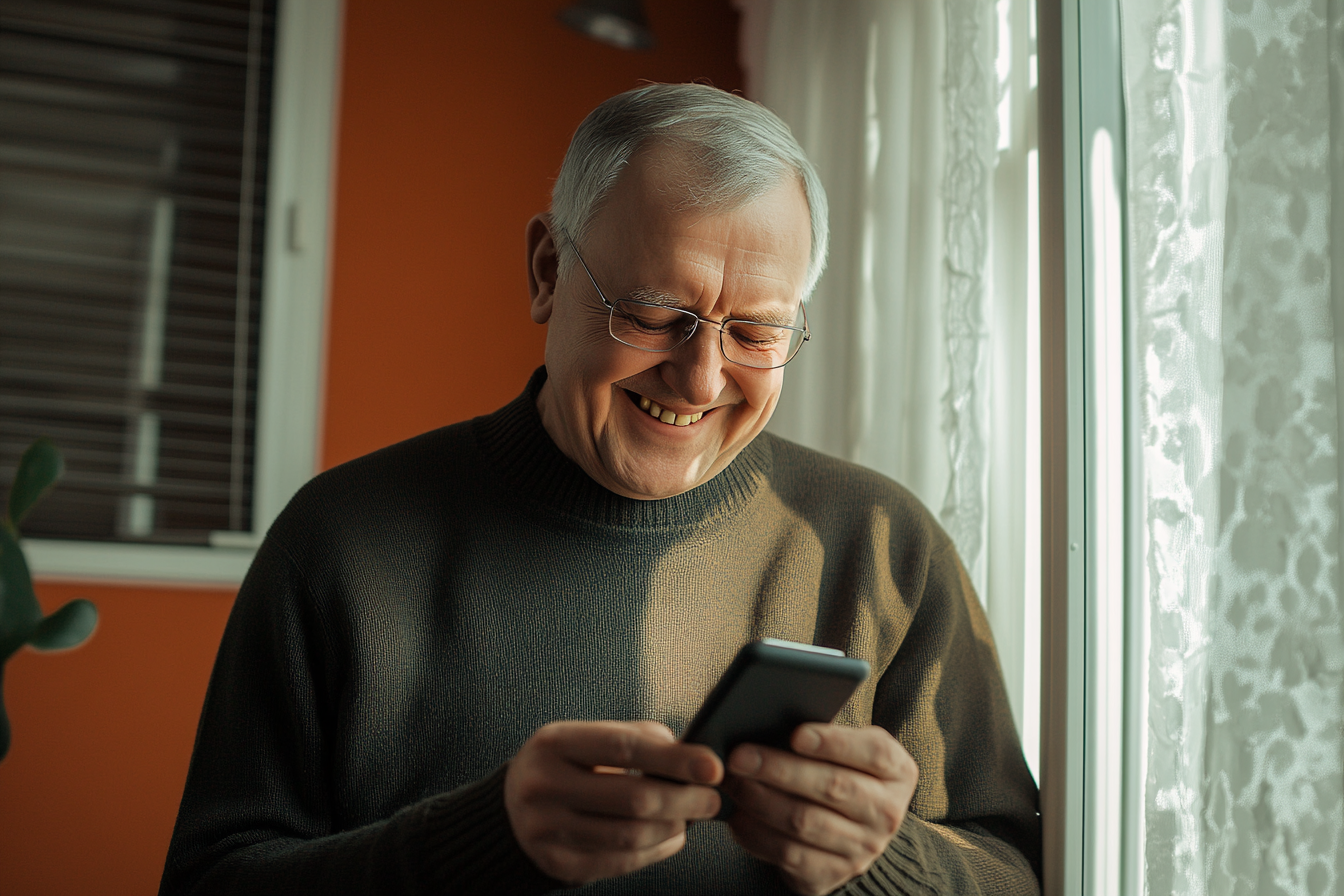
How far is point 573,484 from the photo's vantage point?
124 cm

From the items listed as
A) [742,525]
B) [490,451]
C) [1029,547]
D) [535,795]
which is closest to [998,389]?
[1029,547]

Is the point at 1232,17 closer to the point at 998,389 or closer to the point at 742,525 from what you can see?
the point at 998,389

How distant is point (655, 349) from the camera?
3.63 ft

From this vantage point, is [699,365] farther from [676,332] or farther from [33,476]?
[33,476]

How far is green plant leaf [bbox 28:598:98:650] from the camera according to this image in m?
0.67

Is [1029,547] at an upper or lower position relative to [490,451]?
lower

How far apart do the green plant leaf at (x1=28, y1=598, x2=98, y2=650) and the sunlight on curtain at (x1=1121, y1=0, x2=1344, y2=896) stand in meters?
0.97

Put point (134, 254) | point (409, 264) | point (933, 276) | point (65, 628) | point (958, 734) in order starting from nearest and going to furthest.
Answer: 1. point (65, 628)
2. point (958, 734)
3. point (933, 276)
4. point (134, 254)
5. point (409, 264)

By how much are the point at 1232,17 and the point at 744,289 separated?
1.79 ft

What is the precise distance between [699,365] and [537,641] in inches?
15.2

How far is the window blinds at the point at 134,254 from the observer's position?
246cm

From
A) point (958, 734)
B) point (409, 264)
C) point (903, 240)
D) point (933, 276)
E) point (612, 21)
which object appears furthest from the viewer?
point (409, 264)

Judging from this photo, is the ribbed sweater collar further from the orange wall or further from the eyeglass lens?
the orange wall

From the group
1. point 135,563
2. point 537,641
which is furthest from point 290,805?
point 135,563
